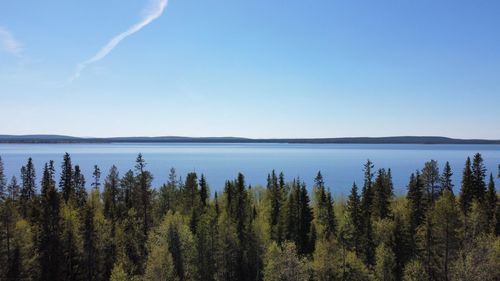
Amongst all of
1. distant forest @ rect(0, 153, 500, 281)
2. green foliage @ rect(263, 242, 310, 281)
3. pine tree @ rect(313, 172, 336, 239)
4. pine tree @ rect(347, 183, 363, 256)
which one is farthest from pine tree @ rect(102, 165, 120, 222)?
pine tree @ rect(347, 183, 363, 256)

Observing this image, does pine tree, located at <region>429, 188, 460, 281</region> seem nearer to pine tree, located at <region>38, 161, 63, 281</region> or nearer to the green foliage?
the green foliage

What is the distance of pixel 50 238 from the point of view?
179 feet

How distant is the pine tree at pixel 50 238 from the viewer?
53.3 m

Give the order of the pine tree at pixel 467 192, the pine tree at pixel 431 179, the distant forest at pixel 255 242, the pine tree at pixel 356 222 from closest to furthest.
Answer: the distant forest at pixel 255 242 < the pine tree at pixel 356 222 < the pine tree at pixel 467 192 < the pine tree at pixel 431 179

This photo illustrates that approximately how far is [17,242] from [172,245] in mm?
18270

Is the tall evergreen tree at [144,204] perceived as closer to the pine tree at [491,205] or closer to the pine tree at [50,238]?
the pine tree at [50,238]

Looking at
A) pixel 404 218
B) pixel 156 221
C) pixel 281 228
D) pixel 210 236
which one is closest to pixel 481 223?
pixel 404 218

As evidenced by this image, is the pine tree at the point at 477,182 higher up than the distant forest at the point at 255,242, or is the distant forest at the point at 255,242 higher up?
the pine tree at the point at 477,182

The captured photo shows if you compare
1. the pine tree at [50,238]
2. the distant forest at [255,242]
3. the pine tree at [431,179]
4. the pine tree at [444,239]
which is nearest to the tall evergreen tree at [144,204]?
the distant forest at [255,242]

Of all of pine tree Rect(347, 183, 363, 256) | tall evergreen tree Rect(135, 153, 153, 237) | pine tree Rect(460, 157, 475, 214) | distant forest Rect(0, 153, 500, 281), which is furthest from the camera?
pine tree Rect(460, 157, 475, 214)

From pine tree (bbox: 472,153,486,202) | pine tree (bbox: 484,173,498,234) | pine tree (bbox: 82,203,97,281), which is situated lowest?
pine tree (bbox: 82,203,97,281)

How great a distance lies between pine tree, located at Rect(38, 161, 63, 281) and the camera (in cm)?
5334

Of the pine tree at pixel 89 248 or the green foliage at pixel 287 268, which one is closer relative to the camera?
the green foliage at pixel 287 268

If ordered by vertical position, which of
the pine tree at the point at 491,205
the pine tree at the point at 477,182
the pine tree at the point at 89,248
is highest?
the pine tree at the point at 477,182
